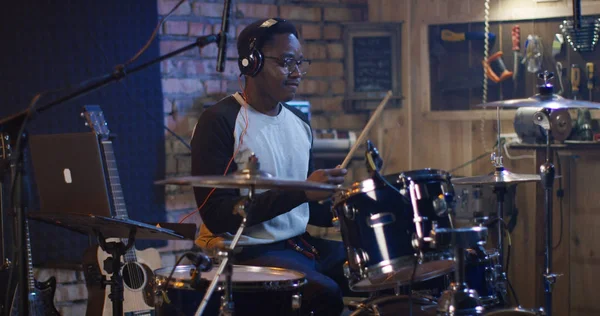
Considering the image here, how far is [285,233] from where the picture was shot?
9.95 ft

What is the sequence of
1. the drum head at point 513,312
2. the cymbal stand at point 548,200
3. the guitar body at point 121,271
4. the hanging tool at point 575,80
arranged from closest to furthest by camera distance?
the drum head at point 513,312, the guitar body at point 121,271, the cymbal stand at point 548,200, the hanging tool at point 575,80

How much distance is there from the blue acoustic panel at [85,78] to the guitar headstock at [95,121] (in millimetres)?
352

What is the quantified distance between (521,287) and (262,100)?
1949 millimetres

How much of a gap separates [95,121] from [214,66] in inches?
41.2

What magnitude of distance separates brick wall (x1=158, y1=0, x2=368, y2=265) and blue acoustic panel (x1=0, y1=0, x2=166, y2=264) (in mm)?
78

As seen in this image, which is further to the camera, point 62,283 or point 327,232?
point 327,232

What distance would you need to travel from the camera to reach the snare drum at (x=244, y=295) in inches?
94.3

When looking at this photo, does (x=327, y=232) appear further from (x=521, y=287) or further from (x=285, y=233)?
(x=285, y=233)

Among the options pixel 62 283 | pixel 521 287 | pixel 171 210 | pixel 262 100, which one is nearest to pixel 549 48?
pixel 521 287

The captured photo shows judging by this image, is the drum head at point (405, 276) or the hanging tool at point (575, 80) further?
the hanging tool at point (575, 80)

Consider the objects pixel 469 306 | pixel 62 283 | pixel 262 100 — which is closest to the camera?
pixel 469 306

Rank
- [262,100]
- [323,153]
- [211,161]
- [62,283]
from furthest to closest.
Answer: [323,153] < [62,283] < [262,100] < [211,161]

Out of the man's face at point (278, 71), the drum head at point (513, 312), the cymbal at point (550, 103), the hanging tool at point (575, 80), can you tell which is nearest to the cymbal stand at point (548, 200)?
the cymbal at point (550, 103)

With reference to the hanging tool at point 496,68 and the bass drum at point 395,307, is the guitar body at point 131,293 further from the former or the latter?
the hanging tool at point 496,68
